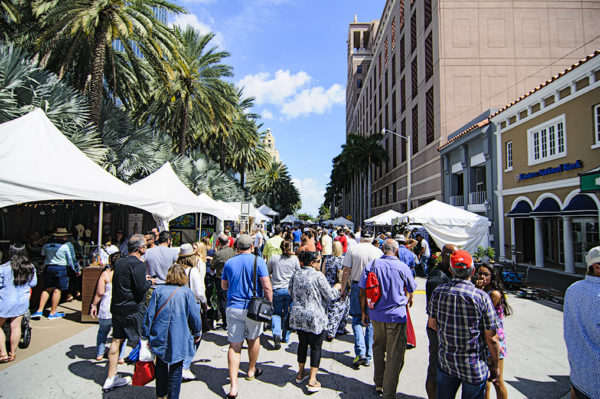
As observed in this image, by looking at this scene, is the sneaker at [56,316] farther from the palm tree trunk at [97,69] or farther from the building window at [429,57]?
the building window at [429,57]

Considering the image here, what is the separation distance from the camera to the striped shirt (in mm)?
2820

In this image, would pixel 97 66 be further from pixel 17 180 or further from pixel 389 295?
pixel 389 295

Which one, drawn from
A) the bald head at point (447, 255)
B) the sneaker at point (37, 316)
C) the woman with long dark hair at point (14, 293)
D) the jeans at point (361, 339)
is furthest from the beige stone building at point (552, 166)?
the sneaker at point (37, 316)

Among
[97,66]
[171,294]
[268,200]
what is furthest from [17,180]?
[268,200]

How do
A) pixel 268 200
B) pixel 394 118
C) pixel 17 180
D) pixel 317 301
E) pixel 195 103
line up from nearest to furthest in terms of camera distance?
pixel 317 301
pixel 17 180
pixel 195 103
pixel 394 118
pixel 268 200

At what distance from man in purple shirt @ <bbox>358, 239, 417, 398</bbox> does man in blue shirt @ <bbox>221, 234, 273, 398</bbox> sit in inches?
55.7

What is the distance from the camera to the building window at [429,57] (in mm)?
26148

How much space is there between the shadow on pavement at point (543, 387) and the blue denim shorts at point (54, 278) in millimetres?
8193

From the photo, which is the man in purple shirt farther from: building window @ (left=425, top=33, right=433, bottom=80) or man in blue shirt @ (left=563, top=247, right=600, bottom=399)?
building window @ (left=425, top=33, right=433, bottom=80)

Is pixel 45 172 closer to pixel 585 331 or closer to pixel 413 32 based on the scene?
pixel 585 331

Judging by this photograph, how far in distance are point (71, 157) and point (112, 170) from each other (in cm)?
667

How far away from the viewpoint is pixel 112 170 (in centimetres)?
1414

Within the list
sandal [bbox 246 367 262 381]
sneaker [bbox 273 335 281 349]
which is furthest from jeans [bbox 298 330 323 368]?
sneaker [bbox 273 335 281 349]

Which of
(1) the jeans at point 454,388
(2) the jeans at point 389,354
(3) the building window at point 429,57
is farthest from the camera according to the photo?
(3) the building window at point 429,57
